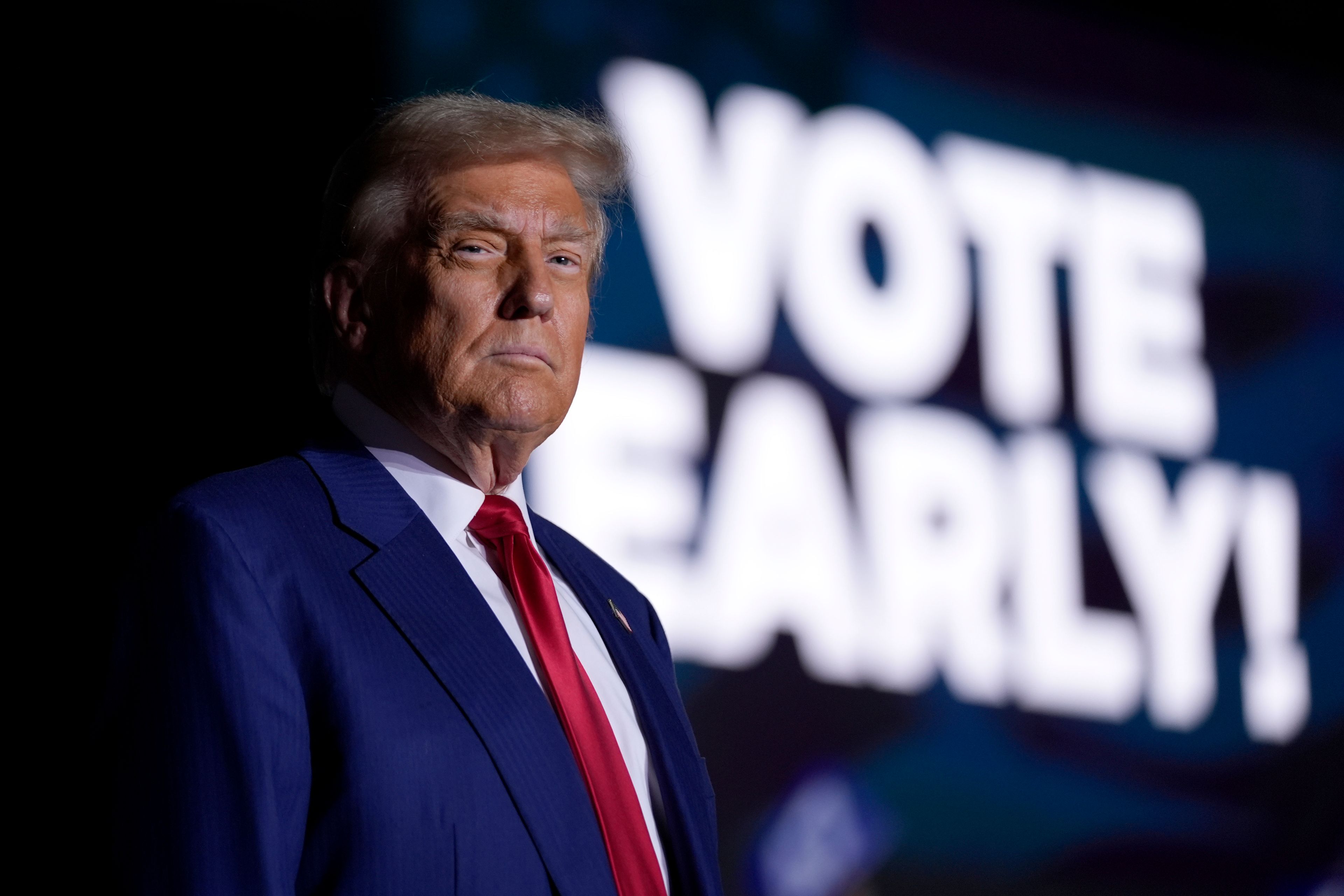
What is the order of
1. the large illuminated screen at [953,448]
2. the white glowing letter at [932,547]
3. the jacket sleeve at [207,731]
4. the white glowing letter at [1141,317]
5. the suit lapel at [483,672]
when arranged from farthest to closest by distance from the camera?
the white glowing letter at [1141,317] < the white glowing letter at [932,547] < the large illuminated screen at [953,448] < the suit lapel at [483,672] < the jacket sleeve at [207,731]

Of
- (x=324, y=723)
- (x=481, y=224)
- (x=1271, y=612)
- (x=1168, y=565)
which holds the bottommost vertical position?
(x=1271, y=612)

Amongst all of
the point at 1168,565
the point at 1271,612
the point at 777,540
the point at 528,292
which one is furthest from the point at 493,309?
the point at 1271,612

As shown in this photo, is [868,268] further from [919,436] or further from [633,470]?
[633,470]

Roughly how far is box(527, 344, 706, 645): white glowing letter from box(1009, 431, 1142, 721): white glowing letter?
762 mm

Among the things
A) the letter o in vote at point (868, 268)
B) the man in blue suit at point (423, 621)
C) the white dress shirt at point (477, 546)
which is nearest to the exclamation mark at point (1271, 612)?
the letter o in vote at point (868, 268)

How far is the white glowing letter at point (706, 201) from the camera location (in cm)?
243

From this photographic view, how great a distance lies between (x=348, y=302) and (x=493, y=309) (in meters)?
0.17

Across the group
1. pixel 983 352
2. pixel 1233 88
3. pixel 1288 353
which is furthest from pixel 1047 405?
pixel 1233 88

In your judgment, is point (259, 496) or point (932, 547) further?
point (932, 547)

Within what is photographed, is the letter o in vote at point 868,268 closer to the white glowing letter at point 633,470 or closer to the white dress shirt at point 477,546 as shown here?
the white glowing letter at point 633,470

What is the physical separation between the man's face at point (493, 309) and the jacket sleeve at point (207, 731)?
319mm

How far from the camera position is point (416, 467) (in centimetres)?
133

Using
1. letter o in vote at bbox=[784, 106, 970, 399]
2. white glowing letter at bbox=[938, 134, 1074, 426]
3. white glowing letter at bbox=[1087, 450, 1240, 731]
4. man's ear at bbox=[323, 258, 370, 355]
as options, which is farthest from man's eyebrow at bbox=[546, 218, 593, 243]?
white glowing letter at bbox=[1087, 450, 1240, 731]

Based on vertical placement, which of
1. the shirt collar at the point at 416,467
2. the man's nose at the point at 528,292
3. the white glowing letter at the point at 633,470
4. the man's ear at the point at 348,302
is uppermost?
the man's nose at the point at 528,292
